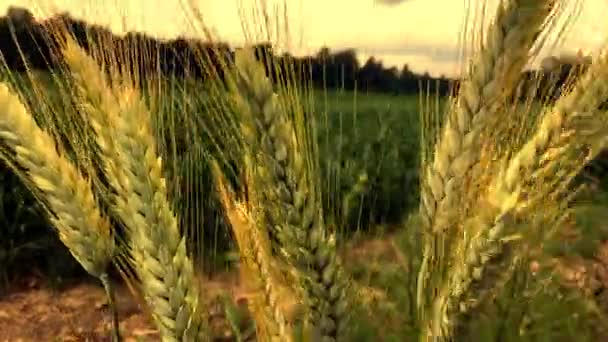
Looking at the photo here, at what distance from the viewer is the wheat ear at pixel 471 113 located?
159 cm

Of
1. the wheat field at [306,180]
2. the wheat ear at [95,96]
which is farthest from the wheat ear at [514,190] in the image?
the wheat ear at [95,96]

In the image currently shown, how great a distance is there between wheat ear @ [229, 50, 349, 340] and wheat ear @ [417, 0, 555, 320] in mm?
163

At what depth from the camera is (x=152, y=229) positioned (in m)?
1.74

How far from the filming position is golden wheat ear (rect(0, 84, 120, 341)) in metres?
1.98

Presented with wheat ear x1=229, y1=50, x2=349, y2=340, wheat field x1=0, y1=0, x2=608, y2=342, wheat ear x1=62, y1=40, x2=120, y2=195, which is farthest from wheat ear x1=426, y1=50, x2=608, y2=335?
wheat ear x1=62, y1=40, x2=120, y2=195

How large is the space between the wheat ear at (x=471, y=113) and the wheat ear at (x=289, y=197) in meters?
0.16

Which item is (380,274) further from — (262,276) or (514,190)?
(514,190)

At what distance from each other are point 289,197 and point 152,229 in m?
0.23

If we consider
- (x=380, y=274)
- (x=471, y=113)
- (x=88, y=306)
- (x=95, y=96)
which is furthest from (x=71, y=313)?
(x=471, y=113)

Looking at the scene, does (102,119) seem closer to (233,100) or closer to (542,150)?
(233,100)

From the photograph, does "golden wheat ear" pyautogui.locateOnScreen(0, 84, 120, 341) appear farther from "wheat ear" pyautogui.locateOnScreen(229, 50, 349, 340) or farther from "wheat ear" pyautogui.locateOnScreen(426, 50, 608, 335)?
"wheat ear" pyautogui.locateOnScreen(426, 50, 608, 335)

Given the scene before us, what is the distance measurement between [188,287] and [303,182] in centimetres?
25

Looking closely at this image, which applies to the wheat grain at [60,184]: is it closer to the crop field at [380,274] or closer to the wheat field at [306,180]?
the wheat field at [306,180]

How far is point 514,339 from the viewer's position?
9.79ft
